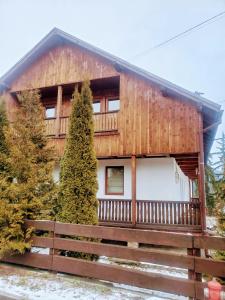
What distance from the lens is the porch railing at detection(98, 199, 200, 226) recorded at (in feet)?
32.1

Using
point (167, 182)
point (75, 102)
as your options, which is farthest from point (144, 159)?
point (75, 102)

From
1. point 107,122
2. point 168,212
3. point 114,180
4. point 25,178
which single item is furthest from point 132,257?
point 114,180

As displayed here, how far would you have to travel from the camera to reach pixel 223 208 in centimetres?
441

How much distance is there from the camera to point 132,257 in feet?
15.3

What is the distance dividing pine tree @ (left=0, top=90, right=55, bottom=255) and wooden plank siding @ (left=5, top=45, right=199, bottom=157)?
4691 millimetres

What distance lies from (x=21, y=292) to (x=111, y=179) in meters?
8.29

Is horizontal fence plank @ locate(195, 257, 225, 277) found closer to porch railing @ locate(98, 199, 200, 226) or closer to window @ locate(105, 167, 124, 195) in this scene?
porch railing @ locate(98, 199, 200, 226)

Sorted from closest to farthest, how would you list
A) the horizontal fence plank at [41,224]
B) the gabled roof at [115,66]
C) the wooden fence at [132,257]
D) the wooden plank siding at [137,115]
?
the wooden fence at [132,257], the horizontal fence plank at [41,224], the gabled roof at [115,66], the wooden plank siding at [137,115]

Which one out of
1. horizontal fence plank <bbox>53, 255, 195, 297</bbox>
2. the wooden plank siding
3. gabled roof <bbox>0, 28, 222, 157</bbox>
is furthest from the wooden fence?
gabled roof <bbox>0, 28, 222, 157</bbox>

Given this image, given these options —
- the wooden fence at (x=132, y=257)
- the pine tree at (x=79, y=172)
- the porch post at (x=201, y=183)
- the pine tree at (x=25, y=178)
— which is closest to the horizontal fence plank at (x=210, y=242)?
the wooden fence at (x=132, y=257)

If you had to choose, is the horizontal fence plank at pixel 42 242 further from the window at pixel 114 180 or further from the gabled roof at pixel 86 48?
the gabled roof at pixel 86 48

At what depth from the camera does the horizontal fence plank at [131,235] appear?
4404 mm

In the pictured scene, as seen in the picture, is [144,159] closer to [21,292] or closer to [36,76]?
[36,76]

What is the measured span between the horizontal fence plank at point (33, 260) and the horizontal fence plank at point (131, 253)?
38 centimetres
